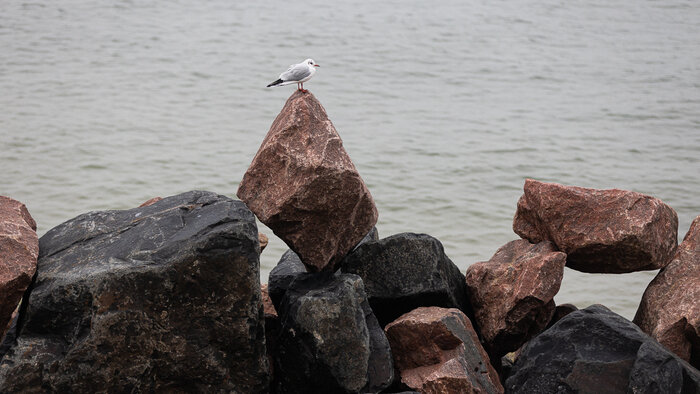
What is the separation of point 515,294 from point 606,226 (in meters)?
0.86

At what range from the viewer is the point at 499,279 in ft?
21.1

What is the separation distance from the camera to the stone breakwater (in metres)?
4.96

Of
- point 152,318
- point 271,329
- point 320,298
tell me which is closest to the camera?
point 152,318

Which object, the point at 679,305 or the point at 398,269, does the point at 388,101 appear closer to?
the point at 398,269

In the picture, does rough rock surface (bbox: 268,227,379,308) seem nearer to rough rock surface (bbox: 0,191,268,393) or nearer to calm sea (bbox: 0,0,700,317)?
rough rock surface (bbox: 0,191,268,393)

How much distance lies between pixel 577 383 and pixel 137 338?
2761mm

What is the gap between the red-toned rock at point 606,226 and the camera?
20.3 feet

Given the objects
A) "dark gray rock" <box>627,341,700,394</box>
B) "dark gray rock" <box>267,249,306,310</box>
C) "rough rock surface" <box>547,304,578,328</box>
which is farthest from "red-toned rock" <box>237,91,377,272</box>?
"dark gray rock" <box>627,341,700,394</box>

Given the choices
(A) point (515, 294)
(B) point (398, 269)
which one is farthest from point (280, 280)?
(A) point (515, 294)

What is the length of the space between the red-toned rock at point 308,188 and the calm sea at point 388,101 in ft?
16.5

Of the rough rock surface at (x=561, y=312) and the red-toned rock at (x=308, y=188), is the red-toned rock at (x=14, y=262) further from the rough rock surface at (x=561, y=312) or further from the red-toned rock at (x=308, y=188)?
the rough rock surface at (x=561, y=312)

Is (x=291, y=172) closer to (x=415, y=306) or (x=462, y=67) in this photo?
(x=415, y=306)

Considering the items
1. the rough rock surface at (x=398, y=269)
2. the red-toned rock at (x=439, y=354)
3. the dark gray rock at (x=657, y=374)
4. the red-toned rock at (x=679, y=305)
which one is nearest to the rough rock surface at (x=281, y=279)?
the rough rock surface at (x=398, y=269)

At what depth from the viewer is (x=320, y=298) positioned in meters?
A: 5.48
